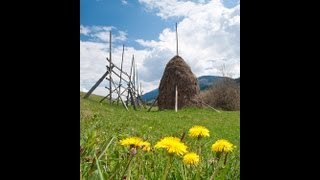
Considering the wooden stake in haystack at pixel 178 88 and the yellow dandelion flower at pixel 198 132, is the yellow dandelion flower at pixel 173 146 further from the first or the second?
the wooden stake in haystack at pixel 178 88

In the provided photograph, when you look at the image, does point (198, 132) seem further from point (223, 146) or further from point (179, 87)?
point (179, 87)

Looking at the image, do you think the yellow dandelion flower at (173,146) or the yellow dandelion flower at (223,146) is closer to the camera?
the yellow dandelion flower at (173,146)

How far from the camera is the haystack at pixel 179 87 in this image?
1489 cm

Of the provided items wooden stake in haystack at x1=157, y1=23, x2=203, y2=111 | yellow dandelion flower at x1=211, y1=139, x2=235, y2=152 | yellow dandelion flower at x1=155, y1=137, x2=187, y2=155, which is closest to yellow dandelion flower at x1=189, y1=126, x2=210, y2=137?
yellow dandelion flower at x1=211, y1=139, x2=235, y2=152

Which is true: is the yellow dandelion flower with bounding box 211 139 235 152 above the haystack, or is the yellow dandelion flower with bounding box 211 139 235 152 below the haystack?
below

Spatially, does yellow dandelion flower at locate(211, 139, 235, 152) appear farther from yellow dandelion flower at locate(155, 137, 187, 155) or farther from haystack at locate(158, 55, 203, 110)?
haystack at locate(158, 55, 203, 110)

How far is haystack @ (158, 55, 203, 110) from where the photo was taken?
48.9 feet

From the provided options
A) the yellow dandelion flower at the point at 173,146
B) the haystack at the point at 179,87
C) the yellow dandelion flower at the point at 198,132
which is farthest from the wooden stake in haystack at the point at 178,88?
the yellow dandelion flower at the point at 173,146
